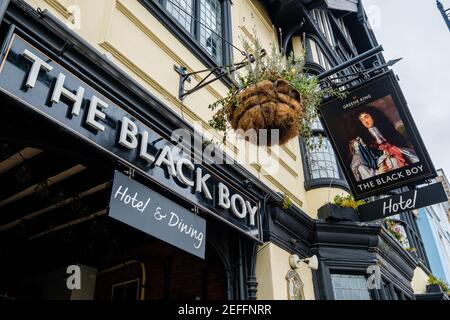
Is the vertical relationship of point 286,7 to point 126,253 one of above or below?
above

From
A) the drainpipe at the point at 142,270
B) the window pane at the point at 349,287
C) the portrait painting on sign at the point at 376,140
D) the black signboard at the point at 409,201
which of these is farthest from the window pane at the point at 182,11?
the window pane at the point at 349,287

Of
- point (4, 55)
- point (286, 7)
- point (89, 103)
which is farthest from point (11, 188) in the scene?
point (286, 7)

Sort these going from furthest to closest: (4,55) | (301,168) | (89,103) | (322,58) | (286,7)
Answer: (322,58) → (286,7) → (301,168) → (89,103) → (4,55)

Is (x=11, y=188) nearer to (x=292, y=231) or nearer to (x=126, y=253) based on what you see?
(x=126, y=253)

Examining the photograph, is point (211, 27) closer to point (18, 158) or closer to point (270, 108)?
point (270, 108)

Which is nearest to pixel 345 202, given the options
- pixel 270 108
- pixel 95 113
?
pixel 270 108

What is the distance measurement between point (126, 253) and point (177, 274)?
89 cm

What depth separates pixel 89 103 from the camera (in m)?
3.47

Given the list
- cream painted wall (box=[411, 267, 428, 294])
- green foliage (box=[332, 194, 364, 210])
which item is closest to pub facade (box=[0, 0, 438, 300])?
green foliage (box=[332, 194, 364, 210])

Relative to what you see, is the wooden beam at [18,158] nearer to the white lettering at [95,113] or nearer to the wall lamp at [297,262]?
the white lettering at [95,113]

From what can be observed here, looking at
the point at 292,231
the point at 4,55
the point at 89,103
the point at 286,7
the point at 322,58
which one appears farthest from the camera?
the point at 322,58

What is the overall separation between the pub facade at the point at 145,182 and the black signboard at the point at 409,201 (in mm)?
1110

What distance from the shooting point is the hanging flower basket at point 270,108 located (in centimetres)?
389

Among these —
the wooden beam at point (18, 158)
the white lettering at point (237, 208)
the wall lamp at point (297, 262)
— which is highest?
the wooden beam at point (18, 158)
